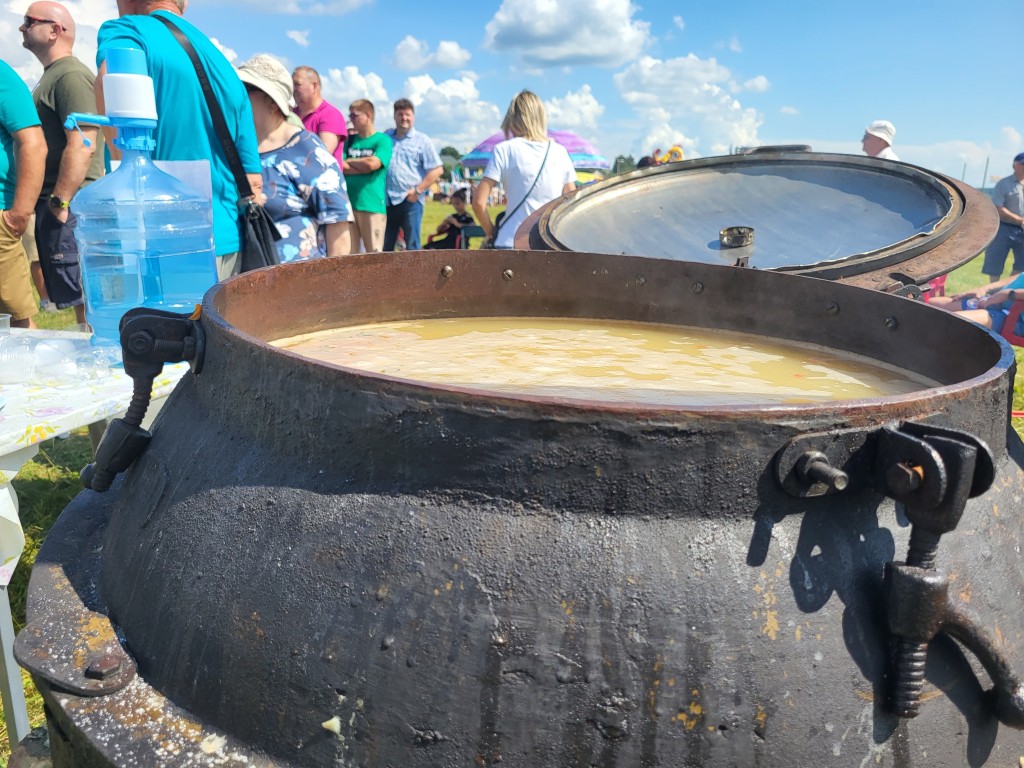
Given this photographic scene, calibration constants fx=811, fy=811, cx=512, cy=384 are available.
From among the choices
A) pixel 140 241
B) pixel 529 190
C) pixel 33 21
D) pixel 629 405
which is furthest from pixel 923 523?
pixel 33 21

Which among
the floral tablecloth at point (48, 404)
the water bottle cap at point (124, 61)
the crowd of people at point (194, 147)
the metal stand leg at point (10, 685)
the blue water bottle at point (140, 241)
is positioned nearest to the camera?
the floral tablecloth at point (48, 404)

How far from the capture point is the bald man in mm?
4941

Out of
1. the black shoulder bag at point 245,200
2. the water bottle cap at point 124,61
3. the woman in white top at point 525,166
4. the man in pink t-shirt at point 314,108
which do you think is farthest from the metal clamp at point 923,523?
the man in pink t-shirt at point 314,108

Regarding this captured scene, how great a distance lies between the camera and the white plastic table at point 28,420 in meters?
2.16

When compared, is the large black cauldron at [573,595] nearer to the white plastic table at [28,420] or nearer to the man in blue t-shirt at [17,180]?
the white plastic table at [28,420]

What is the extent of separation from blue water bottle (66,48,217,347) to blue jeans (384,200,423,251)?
6009 mm

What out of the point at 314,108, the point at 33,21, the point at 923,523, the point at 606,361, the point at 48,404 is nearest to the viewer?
the point at 923,523

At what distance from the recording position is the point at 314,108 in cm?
669

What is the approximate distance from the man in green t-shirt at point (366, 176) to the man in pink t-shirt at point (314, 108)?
94 centimetres

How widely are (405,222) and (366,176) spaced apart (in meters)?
1.54

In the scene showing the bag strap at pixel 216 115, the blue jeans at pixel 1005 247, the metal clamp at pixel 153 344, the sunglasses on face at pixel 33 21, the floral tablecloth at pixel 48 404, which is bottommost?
the blue jeans at pixel 1005 247

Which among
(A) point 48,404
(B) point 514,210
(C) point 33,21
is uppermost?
(C) point 33,21

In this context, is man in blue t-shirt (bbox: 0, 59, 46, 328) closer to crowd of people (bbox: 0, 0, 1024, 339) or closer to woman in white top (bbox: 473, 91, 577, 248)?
crowd of people (bbox: 0, 0, 1024, 339)

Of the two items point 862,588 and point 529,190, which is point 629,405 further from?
point 529,190
